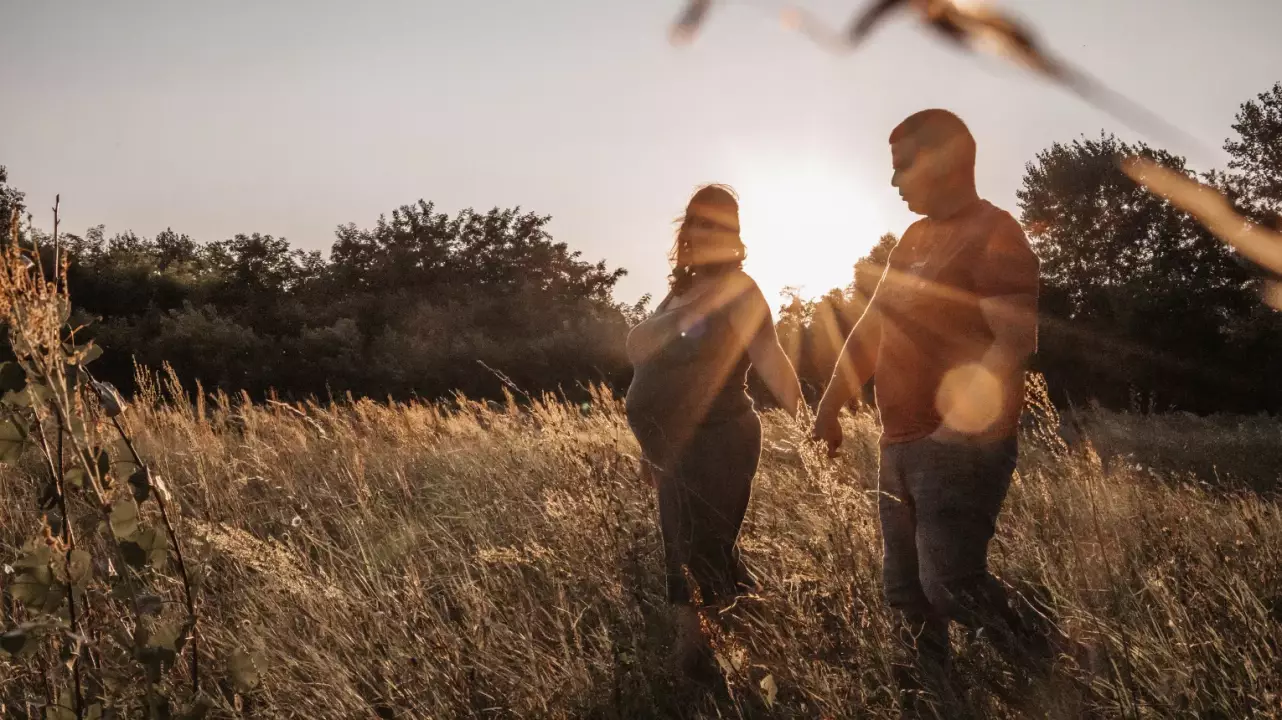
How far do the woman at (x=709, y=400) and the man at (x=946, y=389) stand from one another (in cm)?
47

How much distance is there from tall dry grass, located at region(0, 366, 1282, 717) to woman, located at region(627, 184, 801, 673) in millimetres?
152

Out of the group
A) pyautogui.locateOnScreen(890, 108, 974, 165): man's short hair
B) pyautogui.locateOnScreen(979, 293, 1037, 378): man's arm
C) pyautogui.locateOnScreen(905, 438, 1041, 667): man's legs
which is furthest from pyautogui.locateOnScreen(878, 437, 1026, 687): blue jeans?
pyautogui.locateOnScreen(890, 108, 974, 165): man's short hair

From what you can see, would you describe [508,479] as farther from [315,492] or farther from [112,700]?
[112,700]

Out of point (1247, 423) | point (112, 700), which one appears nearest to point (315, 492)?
point (112, 700)

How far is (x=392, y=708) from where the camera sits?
2.42m

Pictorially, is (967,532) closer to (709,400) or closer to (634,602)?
(709,400)

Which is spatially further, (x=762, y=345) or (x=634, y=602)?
(x=634, y=602)

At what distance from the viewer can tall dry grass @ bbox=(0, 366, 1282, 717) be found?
2.20m

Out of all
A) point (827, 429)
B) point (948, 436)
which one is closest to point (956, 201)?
point (948, 436)

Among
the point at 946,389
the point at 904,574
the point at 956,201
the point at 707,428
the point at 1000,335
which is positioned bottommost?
the point at 904,574

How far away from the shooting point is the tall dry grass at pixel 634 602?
86.6 inches

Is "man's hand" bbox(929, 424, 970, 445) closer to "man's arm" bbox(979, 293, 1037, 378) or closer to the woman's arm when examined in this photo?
"man's arm" bbox(979, 293, 1037, 378)

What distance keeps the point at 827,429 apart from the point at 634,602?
98cm

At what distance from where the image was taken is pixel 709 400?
9.62 ft
